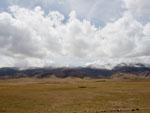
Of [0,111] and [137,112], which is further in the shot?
[0,111]

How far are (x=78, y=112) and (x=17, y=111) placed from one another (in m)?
8.09

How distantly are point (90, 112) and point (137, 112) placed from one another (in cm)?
555

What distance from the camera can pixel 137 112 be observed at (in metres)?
34.0

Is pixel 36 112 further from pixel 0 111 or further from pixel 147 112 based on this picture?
pixel 147 112

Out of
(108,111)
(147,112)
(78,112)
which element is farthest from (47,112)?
(147,112)

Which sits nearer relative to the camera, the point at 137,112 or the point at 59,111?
the point at 137,112

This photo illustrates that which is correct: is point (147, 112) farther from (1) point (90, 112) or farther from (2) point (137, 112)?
(1) point (90, 112)

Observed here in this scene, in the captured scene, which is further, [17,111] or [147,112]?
[17,111]

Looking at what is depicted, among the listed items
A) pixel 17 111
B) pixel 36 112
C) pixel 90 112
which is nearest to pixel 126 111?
pixel 90 112

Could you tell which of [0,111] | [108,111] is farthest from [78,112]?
[0,111]

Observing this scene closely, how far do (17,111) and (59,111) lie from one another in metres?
5.39

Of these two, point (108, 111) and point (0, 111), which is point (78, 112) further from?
point (0, 111)

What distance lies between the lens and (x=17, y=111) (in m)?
36.8

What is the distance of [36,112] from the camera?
35.4 m
